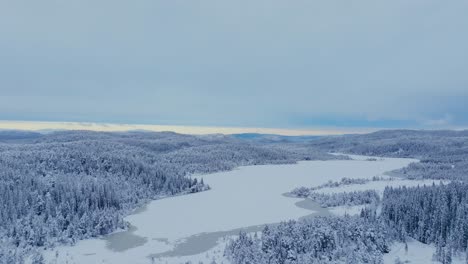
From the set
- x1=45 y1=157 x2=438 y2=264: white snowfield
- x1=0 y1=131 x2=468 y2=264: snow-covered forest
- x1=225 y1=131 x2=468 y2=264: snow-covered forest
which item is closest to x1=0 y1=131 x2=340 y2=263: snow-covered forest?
x1=0 y1=131 x2=468 y2=264: snow-covered forest

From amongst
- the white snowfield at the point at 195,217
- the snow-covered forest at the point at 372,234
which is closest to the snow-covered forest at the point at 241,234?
the snow-covered forest at the point at 372,234

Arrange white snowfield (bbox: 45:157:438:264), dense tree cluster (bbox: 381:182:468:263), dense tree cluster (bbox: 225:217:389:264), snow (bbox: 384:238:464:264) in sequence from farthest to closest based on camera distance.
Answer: white snowfield (bbox: 45:157:438:264) → dense tree cluster (bbox: 381:182:468:263) → dense tree cluster (bbox: 225:217:389:264) → snow (bbox: 384:238:464:264)

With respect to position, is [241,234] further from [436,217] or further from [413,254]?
[436,217]

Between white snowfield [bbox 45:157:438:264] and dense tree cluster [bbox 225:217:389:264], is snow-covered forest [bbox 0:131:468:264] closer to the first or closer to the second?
dense tree cluster [bbox 225:217:389:264]

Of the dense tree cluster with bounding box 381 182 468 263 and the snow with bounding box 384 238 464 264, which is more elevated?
the dense tree cluster with bounding box 381 182 468 263

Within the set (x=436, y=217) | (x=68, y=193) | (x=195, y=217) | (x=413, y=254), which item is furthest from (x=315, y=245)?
(x=68, y=193)

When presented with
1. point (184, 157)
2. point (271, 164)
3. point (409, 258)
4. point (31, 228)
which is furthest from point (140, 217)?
point (271, 164)

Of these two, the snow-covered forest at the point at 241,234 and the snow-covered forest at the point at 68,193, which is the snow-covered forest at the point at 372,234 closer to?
the snow-covered forest at the point at 241,234
